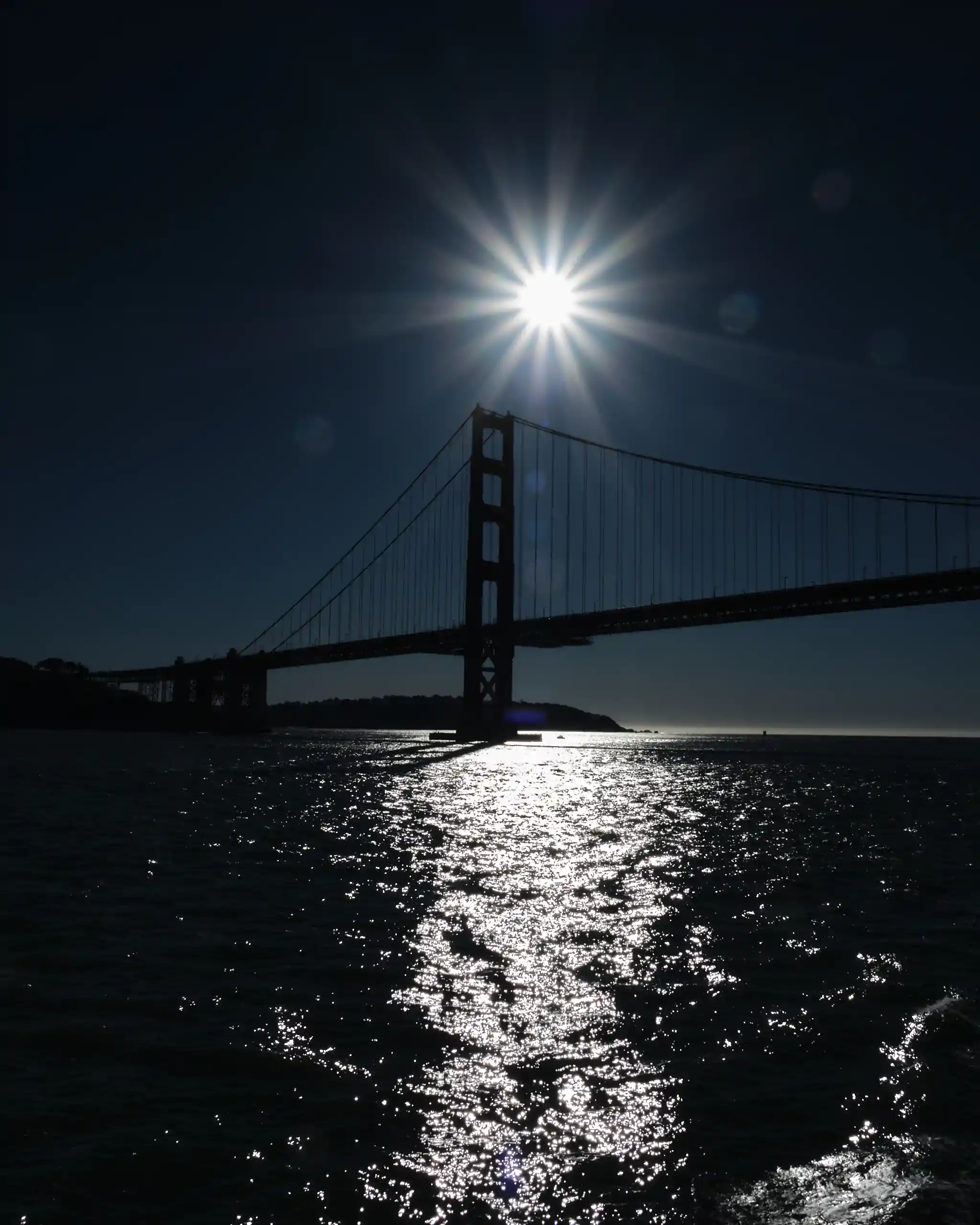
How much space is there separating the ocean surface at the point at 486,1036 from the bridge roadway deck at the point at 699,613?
1611 inches

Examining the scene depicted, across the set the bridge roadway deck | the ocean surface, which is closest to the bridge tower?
the bridge roadway deck

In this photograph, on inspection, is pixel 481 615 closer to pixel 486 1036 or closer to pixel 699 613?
pixel 699 613

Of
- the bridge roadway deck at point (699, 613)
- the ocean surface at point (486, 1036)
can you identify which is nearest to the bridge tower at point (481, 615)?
the bridge roadway deck at point (699, 613)

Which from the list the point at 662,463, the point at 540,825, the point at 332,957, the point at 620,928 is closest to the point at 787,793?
the point at 540,825

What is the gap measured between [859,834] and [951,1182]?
1676 centimetres

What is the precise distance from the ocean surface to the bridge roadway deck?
40920 millimetres

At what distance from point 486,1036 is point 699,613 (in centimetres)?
5724

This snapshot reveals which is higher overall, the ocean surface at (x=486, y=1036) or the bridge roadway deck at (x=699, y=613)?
the bridge roadway deck at (x=699, y=613)

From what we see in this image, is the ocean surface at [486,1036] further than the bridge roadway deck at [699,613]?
No

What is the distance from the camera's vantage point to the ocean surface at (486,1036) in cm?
442

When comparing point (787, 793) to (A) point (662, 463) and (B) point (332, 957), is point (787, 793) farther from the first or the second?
(A) point (662, 463)

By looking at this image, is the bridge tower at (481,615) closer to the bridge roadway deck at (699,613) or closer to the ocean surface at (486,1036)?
the bridge roadway deck at (699,613)

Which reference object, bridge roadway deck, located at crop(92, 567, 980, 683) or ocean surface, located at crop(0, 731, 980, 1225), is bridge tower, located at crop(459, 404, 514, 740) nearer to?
bridge roadway deck, located at crop(92, 567, 980, 683)

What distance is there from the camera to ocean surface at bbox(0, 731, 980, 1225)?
4.42 meters
